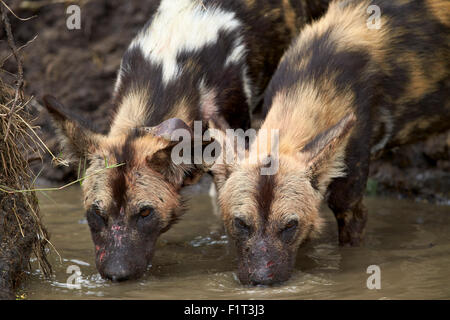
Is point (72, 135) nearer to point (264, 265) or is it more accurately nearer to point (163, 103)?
point (163, 103)

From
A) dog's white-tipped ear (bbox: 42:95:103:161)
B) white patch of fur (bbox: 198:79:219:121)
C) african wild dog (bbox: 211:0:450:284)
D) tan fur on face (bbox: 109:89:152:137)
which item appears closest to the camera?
african wild dog (bbox: 211:0:450:284)

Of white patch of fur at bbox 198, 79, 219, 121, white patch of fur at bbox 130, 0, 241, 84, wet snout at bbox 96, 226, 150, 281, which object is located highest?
white patch of fur at bbox 130, 0, 241, 84

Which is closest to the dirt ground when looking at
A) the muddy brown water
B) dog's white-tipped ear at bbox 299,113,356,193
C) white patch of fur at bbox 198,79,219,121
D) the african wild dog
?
the muddy brown water

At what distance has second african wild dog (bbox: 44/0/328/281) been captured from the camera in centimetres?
465

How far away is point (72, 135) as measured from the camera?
4914mm

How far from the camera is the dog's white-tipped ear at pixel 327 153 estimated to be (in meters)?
4.46

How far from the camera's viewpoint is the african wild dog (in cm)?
440

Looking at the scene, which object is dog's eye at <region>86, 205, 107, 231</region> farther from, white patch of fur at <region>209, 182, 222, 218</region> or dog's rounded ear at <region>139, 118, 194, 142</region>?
white patch of fur at <region>209, 182, 222, 218</region>

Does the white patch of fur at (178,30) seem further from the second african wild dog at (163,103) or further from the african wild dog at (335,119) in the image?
the african wild dog at (335,119)

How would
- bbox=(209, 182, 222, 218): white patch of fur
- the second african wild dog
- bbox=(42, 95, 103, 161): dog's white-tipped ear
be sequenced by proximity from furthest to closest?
bbox=(209, 182, 222, 218): white patch of fur, bbox=(42, 95, 103, 161): dog's white-tipped ear, the second african wild dog

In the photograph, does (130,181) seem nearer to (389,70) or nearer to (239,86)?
(239,86)

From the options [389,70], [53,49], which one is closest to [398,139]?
[389,70]

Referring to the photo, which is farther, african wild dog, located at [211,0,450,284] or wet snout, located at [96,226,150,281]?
wet snout, located at [96,226,150,281]

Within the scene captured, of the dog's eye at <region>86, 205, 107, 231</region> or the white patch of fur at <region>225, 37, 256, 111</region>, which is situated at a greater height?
the white patch of fur at <region>225, 37, 256, 111</region>
